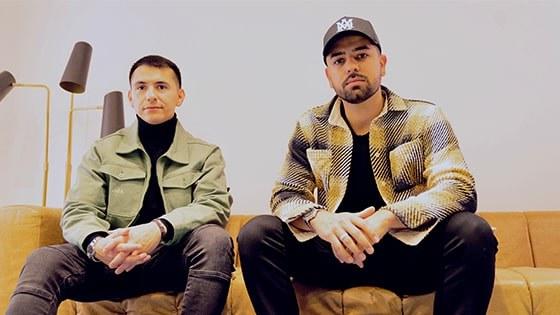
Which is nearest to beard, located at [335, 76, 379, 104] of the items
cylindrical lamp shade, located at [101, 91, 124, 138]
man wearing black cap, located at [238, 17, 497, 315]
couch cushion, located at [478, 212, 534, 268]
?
man wearing black cap, located at [238, 17, 497, 315]

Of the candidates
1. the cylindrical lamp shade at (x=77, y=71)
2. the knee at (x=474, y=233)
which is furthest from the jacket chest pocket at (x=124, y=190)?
the knee at (x=474, y=233)

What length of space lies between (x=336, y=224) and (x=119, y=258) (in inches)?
20.2

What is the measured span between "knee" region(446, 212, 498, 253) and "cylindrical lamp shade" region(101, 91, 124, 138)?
147cm

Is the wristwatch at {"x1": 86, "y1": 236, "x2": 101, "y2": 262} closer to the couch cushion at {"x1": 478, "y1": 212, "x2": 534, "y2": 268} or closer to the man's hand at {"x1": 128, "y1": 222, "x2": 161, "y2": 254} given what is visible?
the man's hand at {"x1": 128, "y1": 222, "x2": 161, "y2": 254}

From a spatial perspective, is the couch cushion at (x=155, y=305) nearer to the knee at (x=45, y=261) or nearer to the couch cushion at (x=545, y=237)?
the knee at (x=45, y=261)

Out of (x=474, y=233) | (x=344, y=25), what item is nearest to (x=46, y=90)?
(x=344, y=25)

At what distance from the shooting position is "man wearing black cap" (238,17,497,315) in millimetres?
1146

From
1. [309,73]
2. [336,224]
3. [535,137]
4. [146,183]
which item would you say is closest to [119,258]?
[146,183]

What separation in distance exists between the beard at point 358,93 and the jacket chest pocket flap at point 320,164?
0.16 meters

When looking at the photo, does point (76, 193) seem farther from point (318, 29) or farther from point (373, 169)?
point (318, 29)

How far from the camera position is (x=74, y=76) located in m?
2.12

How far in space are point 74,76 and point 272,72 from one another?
843mm

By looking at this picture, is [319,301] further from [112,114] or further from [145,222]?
[112,114]

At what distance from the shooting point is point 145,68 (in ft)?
5.30
